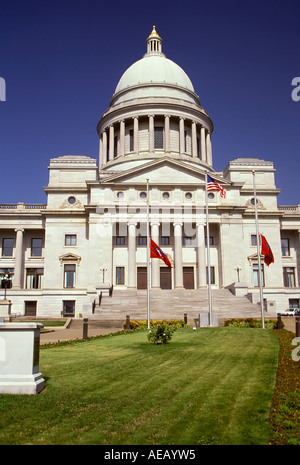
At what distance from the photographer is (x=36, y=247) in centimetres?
6012

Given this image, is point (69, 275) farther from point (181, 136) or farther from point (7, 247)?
point (181, 136)

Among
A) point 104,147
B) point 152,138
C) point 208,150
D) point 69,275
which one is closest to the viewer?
point 69,275

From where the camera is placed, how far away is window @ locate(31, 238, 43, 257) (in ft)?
196

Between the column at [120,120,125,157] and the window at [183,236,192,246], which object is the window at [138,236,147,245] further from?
the column at [120,120,125,157]

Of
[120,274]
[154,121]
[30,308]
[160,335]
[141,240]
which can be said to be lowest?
[160,335]

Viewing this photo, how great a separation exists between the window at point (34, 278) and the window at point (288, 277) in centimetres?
3347

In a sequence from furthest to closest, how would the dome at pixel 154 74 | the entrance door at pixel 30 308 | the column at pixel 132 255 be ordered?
the dome at pixel 154 74 → the entrance door at pixel 30 308 → the column at pixel 132 255

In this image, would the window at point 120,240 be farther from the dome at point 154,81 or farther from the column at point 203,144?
the dome at point 154,81

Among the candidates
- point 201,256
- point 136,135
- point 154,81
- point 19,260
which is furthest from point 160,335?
point 154,81

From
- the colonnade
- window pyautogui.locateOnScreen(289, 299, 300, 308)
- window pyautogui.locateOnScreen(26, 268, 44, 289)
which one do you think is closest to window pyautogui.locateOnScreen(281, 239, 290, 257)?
window pyautogui.locateOnScreen(289, 299, 300, 308)

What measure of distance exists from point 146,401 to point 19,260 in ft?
170

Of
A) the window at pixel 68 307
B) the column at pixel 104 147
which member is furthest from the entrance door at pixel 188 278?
the column at pixel 104 147

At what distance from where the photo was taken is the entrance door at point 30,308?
54500mm
